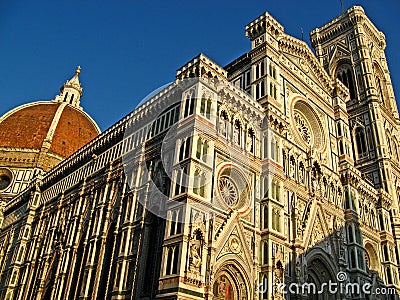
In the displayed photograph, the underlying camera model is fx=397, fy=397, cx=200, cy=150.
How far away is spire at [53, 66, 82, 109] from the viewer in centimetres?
7969

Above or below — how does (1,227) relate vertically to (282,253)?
above

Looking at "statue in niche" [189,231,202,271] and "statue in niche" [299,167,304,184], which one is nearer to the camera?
"statue in niche" [189,231,202,271]

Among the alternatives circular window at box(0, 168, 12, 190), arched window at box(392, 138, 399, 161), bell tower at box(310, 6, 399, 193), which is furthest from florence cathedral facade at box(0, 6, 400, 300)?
circular window at box(0, 168, 12, 190)

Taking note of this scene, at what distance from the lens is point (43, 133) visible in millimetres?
→ 62562

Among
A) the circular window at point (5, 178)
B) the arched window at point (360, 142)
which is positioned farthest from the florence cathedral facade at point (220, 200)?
the circular window at point (5, 178)

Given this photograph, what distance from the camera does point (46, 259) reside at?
103 feet

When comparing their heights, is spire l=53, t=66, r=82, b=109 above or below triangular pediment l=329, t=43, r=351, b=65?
above

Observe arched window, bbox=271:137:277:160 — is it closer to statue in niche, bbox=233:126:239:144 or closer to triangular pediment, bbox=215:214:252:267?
statue in niche, bbox=233:126:239:144

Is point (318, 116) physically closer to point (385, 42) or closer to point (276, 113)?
point (276, 113)

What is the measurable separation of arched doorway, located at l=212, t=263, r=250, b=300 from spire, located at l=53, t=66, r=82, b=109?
64.9 metres

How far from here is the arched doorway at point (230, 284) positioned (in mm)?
20459

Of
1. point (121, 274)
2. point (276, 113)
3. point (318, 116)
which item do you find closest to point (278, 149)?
point (276, 113)

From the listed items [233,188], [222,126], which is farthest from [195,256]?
[222,126]

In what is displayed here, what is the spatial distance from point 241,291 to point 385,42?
169 feet
